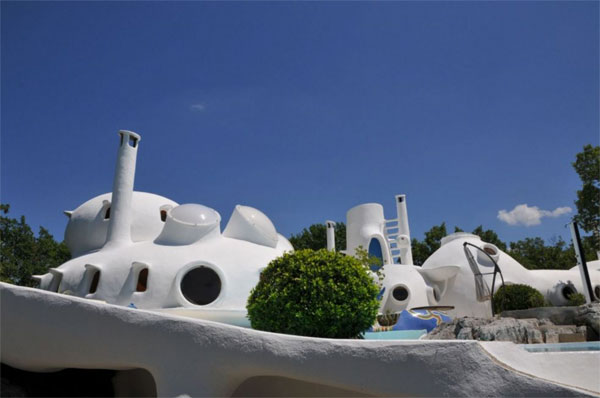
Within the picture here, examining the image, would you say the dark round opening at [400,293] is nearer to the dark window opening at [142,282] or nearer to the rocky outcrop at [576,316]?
the dark window opening at [142,282]

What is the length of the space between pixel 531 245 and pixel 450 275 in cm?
2543

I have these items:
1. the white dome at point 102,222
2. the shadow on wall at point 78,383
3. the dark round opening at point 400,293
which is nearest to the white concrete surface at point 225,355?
the shadow on wall at point 78,383

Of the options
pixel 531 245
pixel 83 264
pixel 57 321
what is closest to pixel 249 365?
pixel 57 321

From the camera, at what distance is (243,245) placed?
1894cm

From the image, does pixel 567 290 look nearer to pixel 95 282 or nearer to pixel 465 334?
pixel 465 334

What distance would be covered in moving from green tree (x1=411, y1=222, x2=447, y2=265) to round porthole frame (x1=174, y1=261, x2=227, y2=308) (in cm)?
2824

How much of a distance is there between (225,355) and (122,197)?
15578mm

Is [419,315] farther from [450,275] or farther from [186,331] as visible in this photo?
[450,275]

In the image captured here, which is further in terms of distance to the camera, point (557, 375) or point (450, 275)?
point (450, 275)

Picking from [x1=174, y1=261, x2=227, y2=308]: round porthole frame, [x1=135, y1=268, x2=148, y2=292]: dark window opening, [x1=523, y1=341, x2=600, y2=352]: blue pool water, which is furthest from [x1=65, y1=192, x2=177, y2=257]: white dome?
[x1=523, y1=341, x2=600, y2=352]: blue pool water

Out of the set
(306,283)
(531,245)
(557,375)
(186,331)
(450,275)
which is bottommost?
(557,375)

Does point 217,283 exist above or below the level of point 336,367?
above

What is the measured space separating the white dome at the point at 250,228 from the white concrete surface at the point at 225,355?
1401 centimetres

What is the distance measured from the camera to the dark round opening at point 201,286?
17312 mm
